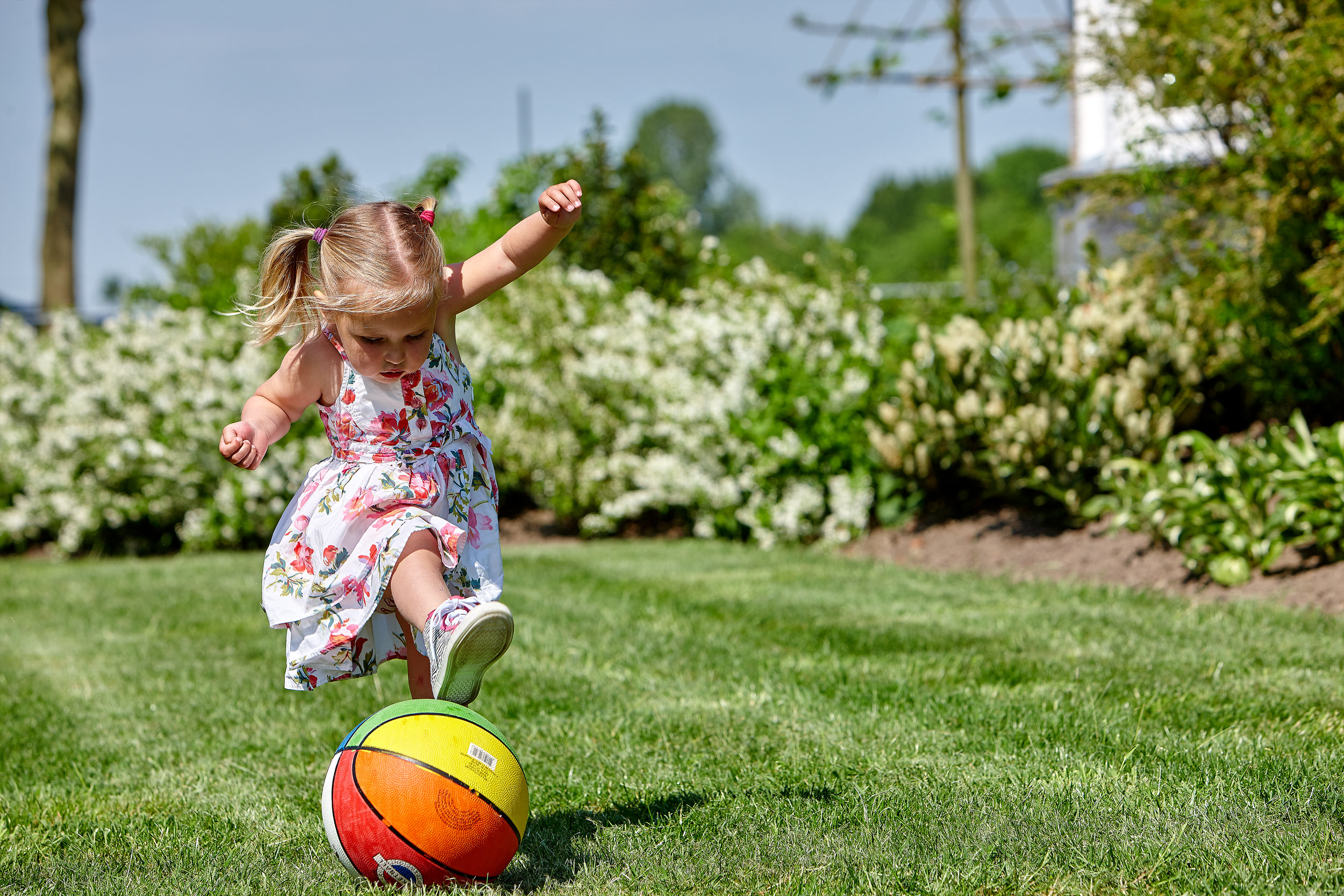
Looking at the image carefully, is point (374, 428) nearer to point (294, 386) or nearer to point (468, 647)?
point (294, 386)

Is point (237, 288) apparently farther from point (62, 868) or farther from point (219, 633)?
point (62, 868)

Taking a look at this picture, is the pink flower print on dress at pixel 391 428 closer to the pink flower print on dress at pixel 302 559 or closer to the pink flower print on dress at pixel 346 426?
the pink flower print on dress at pixel 346 426

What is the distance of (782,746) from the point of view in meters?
3.98

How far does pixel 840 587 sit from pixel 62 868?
4573 millimetres

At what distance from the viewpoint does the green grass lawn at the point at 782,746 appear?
2.93m

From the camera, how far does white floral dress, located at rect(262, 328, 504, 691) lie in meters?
3.39

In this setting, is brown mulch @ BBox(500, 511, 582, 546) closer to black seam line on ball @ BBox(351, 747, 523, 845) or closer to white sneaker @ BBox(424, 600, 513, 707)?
white sneaker @ BBox(424, 600, 513, 707)

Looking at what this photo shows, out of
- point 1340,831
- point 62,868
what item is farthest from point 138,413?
point 1340,831

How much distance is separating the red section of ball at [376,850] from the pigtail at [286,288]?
1.30 m

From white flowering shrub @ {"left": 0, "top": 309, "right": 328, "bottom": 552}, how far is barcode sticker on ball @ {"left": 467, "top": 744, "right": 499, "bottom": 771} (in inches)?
291

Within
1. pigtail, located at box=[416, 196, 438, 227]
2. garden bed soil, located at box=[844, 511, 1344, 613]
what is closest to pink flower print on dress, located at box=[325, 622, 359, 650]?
pigtail, located at box=[416, 196, 438, 227]

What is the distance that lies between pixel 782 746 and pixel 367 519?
1501 mm

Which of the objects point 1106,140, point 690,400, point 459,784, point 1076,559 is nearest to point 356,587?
point 459,784

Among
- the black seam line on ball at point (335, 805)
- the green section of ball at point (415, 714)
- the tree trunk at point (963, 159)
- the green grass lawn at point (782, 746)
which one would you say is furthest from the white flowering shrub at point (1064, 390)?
the black seam line on ball at point (335, 805)
